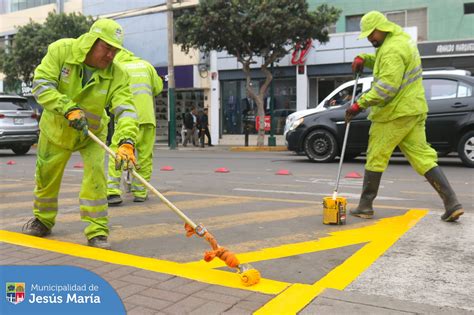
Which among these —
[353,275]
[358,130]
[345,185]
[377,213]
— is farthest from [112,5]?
[353,275]

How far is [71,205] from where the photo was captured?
234 inches

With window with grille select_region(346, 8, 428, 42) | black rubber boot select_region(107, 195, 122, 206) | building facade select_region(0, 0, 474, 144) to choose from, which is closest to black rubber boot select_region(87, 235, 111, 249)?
black rubber boot select_region(107, 195, 122, 206)

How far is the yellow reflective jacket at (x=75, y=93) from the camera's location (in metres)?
3.72

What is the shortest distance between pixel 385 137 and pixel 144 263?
2.62m

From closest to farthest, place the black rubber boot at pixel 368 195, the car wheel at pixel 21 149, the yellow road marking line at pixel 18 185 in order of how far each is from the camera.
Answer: the black rubber boot at pixel 368 195 < the yellow road marking line at pixel 18 185 < the car wheel at pixel 21 149

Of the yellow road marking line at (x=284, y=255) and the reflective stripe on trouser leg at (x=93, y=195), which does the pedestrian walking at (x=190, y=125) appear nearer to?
the yellow road marking line at (x=284, y=255)

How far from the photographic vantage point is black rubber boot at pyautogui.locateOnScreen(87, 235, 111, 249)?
3.97 meters

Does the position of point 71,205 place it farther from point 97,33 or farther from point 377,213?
point 377,213

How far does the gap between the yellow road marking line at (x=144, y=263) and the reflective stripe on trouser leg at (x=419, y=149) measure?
2.35 m

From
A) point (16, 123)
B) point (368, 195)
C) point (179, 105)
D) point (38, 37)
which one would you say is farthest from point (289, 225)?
point (38, 37)

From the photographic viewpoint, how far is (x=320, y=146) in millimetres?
11594

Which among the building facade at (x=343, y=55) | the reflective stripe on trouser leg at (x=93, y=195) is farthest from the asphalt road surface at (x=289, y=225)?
the building facade at (x=343, y=55)

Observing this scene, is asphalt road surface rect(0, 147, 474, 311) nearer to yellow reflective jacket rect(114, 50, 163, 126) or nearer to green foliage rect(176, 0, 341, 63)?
yellow reflective jacket rect(114, 50, 163, 126)

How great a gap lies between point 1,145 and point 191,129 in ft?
29.1
